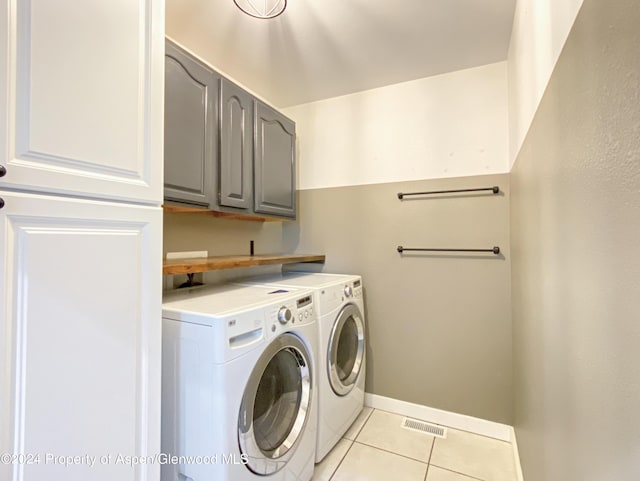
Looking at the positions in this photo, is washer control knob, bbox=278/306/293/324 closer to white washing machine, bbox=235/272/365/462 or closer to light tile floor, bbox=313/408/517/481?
white washing machine, bbox=235/272/365/462

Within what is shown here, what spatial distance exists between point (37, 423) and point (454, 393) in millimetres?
2115

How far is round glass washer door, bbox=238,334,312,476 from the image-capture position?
41.7 inches

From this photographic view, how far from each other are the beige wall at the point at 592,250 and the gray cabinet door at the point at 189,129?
1.44 metres

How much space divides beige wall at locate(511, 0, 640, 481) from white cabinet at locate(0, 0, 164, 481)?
113 cm

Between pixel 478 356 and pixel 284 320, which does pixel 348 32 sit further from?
pixel 478 356

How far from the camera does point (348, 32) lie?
1.63 m

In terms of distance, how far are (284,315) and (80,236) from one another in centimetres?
76

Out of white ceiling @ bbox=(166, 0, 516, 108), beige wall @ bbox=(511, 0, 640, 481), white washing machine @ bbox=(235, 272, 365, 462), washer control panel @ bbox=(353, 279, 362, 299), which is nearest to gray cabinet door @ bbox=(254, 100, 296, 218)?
white ceiling @ bbox=(166, 0, 516, 108)

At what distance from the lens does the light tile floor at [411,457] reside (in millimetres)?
1529

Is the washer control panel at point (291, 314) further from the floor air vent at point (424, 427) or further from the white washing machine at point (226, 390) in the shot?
the floor air vent at point (424, 427)

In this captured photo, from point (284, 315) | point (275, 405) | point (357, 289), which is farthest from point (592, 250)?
point (357, 289)

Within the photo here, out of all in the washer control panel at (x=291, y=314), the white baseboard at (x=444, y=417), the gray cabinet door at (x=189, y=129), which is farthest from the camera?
the white baseboard at (x=444, y=417)

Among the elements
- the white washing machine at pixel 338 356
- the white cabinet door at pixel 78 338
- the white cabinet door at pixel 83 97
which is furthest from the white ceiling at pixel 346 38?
the white washing machine at pixel 338 356

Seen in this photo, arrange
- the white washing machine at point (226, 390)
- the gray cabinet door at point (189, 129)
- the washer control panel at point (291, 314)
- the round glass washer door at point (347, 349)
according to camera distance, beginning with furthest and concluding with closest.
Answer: the round glass washer door at point (347, 349), the gray cabinet door at point (189, 129), the washer control panel at point (291, 314), the white washing machine at point (226, 390)
